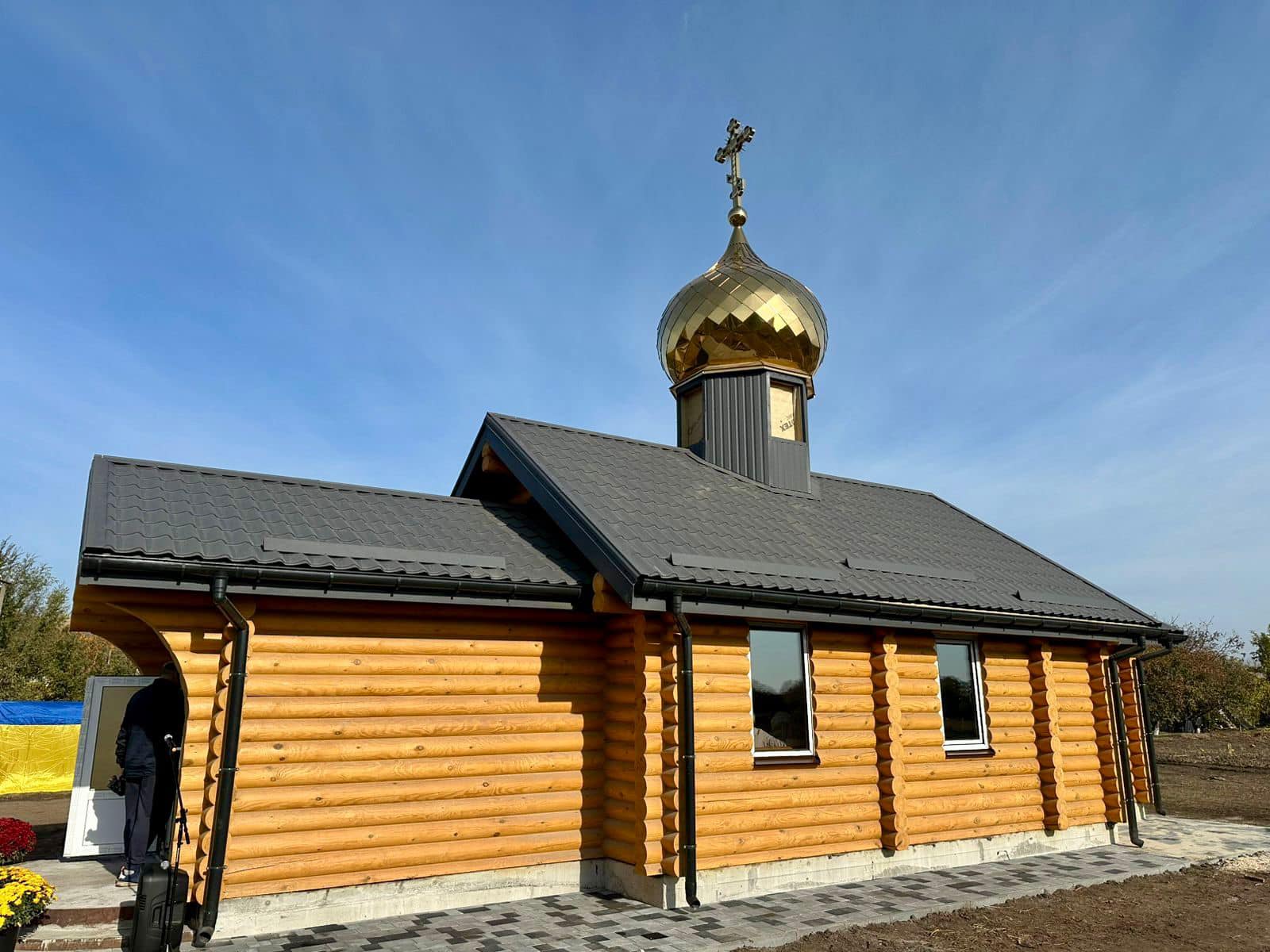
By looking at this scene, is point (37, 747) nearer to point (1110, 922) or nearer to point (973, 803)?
point (973, 803)

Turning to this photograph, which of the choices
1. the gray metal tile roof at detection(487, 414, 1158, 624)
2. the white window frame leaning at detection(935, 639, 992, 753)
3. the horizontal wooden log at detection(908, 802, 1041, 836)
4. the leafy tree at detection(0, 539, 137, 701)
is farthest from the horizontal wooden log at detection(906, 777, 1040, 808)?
the leafy tree at detection(0, 539, 137, 701)

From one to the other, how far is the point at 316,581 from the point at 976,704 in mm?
8168

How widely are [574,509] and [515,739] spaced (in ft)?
8.04

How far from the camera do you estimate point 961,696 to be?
10.5m

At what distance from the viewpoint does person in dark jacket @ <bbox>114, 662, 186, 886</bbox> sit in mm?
7555

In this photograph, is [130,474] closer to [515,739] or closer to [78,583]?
[78,583]

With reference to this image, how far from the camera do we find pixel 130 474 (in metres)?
8.57

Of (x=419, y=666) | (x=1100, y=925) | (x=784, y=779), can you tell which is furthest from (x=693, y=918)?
(x=1100, y=925)

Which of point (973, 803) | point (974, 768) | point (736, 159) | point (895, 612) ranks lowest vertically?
point (973, 803)

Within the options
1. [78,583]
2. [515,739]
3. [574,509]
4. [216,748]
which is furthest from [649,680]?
[78,583]

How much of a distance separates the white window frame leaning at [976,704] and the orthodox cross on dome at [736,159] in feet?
27.1

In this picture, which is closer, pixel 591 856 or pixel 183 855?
pixel 183 855

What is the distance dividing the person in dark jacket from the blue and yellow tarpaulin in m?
12.2

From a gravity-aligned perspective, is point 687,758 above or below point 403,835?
above
